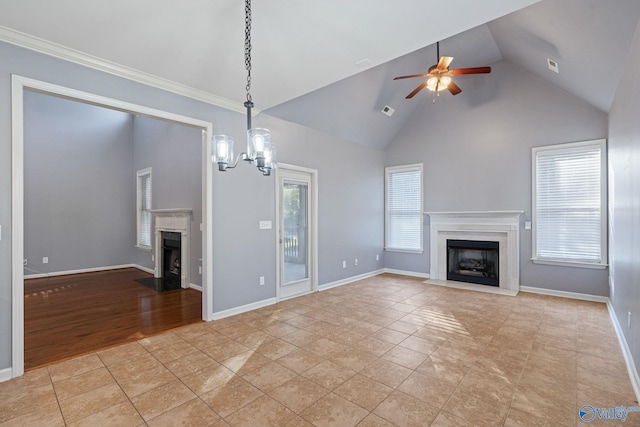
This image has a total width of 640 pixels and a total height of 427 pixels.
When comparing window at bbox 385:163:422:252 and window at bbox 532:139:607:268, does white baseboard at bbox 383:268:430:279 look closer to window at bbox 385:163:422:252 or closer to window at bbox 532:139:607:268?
window at bbox 385:163:422:252

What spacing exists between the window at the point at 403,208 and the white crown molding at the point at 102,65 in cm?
427

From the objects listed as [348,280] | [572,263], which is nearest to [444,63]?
[572,263]

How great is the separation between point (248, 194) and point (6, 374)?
292cm

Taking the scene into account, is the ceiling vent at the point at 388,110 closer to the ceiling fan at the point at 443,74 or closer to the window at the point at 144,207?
the ceiling fan at the point at 443,74

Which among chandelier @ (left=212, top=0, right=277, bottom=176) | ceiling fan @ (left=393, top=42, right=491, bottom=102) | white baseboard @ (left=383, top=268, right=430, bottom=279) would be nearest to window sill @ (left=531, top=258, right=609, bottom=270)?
white baseboard @ (left=383, top=268, right=430, bottom=279)

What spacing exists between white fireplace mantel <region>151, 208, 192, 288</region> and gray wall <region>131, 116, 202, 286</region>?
12 centimetres

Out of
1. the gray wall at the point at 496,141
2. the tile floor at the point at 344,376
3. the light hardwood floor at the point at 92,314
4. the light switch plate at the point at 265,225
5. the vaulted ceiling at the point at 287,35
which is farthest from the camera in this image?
the gray wall at the point at 496,141

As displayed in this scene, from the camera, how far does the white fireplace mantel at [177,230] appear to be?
5648 millimetres

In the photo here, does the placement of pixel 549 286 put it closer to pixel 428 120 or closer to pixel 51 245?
pixel 428 120

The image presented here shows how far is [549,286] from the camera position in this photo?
5059 mm

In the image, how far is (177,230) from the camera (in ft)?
19.2

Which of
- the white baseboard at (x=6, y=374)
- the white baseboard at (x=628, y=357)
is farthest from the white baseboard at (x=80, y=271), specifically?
the white baseboard at (x=628, y=357)

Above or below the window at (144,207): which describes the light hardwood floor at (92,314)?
below

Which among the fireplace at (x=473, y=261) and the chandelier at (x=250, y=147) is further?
the fireplace at (x=473, y=261)
